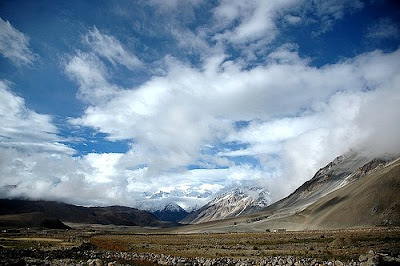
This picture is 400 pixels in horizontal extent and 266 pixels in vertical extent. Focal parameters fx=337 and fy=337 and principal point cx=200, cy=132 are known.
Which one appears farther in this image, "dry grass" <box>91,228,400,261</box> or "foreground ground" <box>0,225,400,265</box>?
"dry grass" <box>91,228,400,261</box>

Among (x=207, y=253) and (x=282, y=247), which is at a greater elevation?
(x=207, y=253)

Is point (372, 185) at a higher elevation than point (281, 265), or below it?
higher

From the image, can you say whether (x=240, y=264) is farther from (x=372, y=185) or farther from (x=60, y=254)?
(x=372, y=185)

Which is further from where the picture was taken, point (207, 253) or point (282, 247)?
point (282, 247)

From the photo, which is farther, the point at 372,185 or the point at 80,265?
the point at 372,185

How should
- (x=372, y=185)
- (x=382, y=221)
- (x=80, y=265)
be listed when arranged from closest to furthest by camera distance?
(x=80, y=265) < (x=382, y=221) < (x=372, y=185)

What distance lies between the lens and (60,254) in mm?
46812

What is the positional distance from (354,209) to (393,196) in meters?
18.8

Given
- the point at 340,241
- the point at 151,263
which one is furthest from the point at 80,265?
the point at 340,241

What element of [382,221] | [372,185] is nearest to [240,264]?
[382,221]

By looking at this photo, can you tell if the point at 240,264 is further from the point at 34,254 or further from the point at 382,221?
the point at 382,221

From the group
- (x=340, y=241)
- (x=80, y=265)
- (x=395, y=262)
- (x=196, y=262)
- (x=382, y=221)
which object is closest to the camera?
(x=395, y=262)

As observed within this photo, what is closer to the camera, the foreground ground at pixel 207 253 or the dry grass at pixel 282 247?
the foreground ground at pixel 207 253

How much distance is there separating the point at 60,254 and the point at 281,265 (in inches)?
1205
